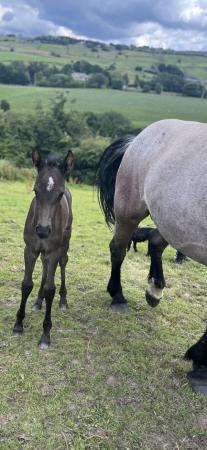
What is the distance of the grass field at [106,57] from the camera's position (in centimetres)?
9618

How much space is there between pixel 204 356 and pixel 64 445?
1.52m

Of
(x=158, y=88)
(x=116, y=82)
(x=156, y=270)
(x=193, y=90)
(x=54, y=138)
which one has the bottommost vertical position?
(x=54, y=138)

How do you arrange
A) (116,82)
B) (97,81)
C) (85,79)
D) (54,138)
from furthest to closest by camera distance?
(85,79) → (116,82) → (97,81) → (54,138)

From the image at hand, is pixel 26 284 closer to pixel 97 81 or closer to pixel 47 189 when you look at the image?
pixel 47 189

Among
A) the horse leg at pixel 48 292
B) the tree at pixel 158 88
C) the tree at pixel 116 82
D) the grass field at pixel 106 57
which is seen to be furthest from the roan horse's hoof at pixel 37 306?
the grass field at pixel 106 57

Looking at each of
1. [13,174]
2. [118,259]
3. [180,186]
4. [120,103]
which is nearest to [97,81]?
[120,103]

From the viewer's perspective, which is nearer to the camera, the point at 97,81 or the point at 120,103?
the point at 120,103

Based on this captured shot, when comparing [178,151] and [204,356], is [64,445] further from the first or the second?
[178,151]

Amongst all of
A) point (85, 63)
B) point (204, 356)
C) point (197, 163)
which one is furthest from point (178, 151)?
point (85, 63)

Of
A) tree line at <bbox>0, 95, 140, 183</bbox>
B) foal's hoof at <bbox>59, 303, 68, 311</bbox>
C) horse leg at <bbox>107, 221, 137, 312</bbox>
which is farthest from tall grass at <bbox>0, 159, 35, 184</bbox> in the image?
foal's hoof at <bbox>59, 303, 68, 311</bbox>

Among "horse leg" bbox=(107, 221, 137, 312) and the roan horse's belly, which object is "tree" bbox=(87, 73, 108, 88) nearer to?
"horse leg" bbox=(107, 221, 137, 312)

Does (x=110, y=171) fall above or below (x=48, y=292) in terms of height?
above

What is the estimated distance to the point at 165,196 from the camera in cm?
389

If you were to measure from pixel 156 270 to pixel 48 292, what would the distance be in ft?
4.98
